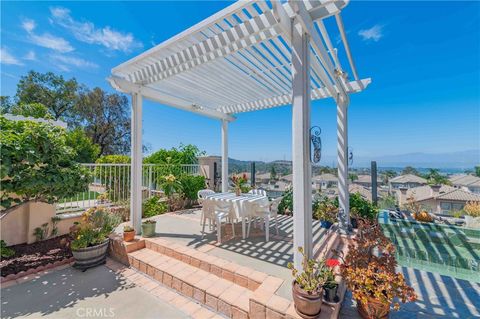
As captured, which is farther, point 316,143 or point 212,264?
point 212,264

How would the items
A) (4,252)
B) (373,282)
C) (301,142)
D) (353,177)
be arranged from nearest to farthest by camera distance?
(373,282), (301,142), (4,252), (353,177)

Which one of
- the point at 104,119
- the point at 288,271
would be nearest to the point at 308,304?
the point at 288,271

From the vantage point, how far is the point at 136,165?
14.2 ft

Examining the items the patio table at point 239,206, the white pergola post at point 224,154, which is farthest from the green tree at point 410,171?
the white pergola post at point 224,154

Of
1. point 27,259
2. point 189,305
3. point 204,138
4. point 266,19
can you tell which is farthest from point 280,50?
point 204,138

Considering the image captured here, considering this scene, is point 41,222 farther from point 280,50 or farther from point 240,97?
point 280,50

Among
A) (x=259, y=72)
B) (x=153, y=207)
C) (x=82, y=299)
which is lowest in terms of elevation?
(x=82, y=299)

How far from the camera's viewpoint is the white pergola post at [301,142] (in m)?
2.35

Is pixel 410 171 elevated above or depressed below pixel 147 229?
above

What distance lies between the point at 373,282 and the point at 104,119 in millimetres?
24385

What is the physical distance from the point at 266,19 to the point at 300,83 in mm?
864

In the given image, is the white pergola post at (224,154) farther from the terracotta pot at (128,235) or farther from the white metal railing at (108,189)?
the terracotta pot at (128,235)

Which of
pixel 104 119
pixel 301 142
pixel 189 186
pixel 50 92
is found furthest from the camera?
pixel 104 119

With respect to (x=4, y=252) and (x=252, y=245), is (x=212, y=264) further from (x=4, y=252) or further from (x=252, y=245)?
(x=4, y=252)
